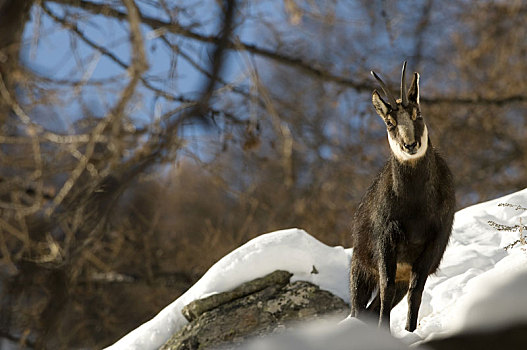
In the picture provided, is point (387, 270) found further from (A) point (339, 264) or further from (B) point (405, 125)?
(A) point (339, 264)

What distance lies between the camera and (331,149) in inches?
522

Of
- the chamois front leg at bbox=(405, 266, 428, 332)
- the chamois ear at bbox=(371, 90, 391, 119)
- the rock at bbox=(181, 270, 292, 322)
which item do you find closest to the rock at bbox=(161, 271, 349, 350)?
the rock at bbox=(181, 270, 292, 322)

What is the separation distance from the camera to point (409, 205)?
12.5 ft

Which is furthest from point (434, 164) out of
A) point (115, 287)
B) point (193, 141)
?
point (115, 287)

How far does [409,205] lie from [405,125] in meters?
0.47

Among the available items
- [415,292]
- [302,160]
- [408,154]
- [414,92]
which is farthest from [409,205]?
[302,160]

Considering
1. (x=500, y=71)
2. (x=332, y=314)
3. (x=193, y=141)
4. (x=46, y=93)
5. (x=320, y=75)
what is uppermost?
(x=500, y=71)

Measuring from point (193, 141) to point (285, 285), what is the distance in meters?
2.50

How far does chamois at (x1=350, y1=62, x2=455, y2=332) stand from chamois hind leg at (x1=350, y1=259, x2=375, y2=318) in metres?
0.31

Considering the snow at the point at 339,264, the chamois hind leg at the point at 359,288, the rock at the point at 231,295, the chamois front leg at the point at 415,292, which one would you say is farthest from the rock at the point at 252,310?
the chamois front leg at the point at 415,292

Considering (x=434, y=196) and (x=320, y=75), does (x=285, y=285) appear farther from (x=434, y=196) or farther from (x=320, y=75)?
(x=320, y=75)

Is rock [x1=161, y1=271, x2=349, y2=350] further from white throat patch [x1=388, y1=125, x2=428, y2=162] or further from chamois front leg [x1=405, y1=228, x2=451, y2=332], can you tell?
white throat patch [x1=388, y1=125, x2=428, y2=162]

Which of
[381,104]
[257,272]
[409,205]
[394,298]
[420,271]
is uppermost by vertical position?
[381,104]

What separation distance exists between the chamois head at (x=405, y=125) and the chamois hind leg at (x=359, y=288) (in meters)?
0.92
